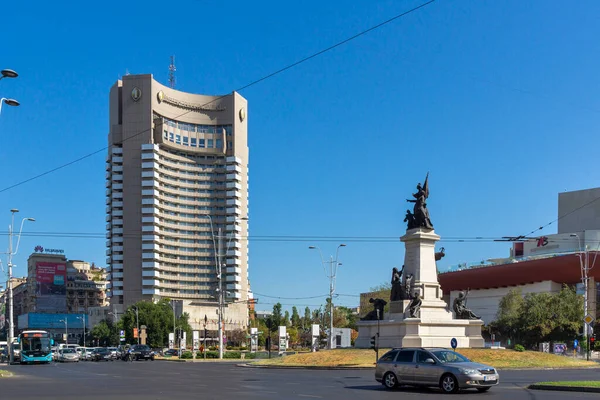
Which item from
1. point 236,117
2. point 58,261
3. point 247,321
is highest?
point 236,117

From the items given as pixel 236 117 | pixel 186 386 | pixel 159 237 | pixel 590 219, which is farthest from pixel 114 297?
pixel 186 386

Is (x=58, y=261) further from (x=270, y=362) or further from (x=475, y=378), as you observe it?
(x=475, y=378)

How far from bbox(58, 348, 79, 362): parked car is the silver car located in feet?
175

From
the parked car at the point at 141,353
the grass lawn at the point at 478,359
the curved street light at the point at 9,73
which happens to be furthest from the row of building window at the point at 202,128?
the curved street light at the point at 9,73

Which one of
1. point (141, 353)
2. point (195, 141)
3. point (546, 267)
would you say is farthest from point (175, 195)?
point (141, 353)

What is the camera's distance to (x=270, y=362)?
4784 centimetres

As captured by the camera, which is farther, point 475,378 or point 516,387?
point 516,387

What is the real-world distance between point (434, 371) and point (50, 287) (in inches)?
6632

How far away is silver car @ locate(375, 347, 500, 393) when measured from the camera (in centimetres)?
2311

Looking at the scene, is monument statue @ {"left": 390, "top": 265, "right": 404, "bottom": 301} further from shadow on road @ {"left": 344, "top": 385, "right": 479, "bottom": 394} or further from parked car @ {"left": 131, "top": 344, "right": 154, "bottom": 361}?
parked car @ {"left": 131, "top": 344, "right": 154, "bottom": 361}

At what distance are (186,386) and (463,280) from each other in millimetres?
98310

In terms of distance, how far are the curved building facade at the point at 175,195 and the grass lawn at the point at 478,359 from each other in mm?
98920

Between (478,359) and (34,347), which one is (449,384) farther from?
(34,347)

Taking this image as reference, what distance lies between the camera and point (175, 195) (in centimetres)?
16925
